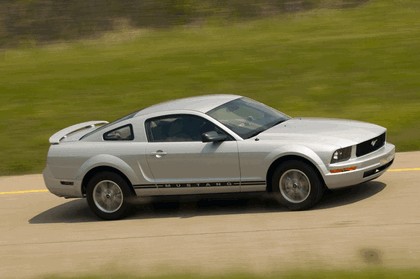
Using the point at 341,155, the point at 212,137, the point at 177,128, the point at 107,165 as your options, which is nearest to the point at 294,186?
the point at 341,155

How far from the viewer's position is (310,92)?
1862 centimetres

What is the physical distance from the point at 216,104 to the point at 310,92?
736 centimetres

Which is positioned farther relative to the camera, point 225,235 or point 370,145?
point 370,145

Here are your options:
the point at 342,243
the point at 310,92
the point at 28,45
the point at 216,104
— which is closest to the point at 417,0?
the point at 310,92

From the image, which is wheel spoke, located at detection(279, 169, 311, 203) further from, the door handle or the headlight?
the door handle

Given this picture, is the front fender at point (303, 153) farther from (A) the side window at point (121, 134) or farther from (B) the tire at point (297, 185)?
(A) the side window at point (121, 134)

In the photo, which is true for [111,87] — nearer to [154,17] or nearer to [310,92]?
[310,92]

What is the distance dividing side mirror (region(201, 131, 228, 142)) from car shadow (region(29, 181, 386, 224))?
0.70 meters

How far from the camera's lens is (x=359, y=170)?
10.4 metres

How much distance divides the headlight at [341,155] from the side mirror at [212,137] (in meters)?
1.34

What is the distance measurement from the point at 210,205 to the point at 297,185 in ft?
4.95

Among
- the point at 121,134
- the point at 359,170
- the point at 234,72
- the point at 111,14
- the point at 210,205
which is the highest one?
the point at 111,14

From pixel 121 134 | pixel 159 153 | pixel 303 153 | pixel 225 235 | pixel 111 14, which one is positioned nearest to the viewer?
pixel 225 235

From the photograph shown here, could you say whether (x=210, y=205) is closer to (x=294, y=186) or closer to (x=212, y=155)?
(x=212, y=155)
